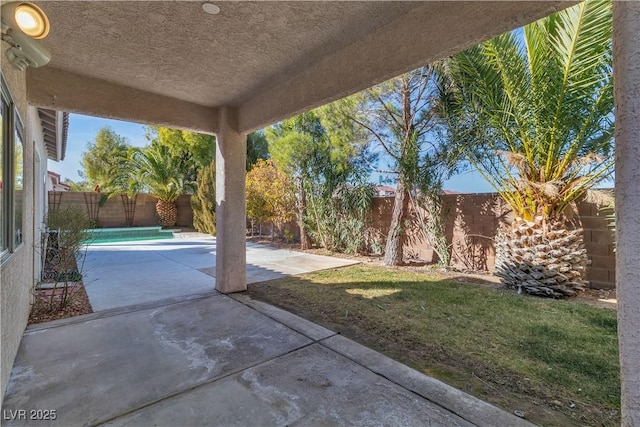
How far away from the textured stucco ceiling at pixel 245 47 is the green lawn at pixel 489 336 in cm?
311

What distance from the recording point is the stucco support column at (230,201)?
19.0ft

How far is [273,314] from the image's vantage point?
4.74 m

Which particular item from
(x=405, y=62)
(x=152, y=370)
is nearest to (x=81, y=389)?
(x=152, y=370)

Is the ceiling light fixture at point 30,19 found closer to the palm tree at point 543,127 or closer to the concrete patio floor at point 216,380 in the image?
the concrete patio floor at point 216,380

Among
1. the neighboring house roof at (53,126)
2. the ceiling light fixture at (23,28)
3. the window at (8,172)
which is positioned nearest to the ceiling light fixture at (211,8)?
Answer: the ceiling light fixture at (23,28)

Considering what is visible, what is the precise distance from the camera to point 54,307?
16.0 ft

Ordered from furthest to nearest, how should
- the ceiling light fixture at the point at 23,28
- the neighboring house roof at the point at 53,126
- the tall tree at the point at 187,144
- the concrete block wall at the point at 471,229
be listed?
the tall tree at the point at 187,144 < the concrete block wall at the point at 471,229 < the neighboring house roof at the point at 53,126 < the ceiling light fixture at the point at 23,28

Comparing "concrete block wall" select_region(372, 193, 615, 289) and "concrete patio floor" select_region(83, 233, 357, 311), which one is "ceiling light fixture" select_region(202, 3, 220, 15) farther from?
"concrete block wall" select_region(372, 193, 615, 289)

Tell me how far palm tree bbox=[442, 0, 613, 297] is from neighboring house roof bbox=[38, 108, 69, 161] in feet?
25.7

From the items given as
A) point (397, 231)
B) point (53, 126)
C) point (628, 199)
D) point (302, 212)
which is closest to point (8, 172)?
point (628, 199)

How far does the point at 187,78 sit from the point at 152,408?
4053 mm

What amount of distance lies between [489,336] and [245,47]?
182 inches

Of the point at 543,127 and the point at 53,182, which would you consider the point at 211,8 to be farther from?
the point at 53,182

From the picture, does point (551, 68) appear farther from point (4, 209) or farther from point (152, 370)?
point (4, 209)
